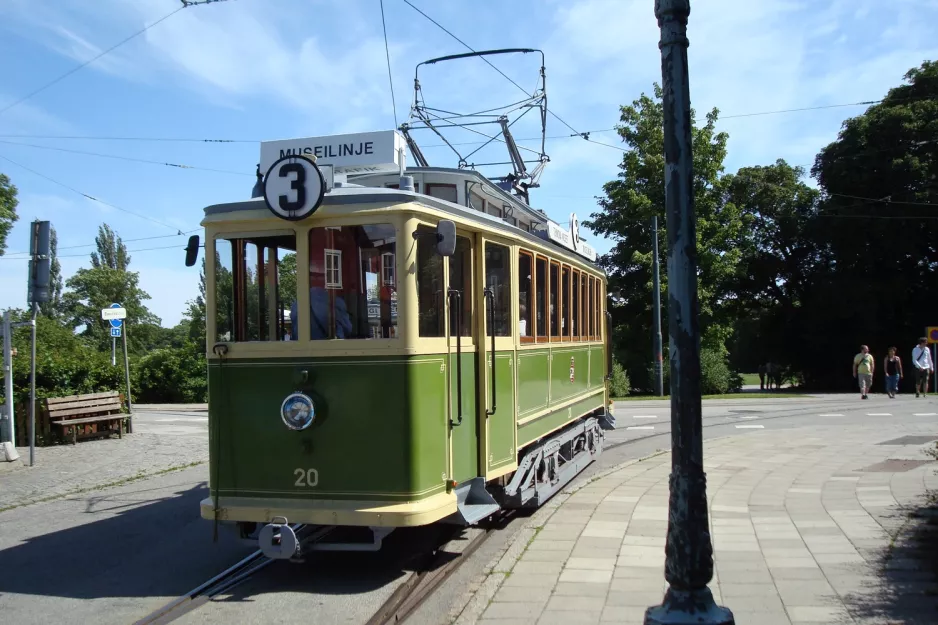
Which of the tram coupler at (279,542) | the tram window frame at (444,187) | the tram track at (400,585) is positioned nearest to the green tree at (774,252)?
the tram window frame at (444,187)

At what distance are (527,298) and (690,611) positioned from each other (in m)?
4.32

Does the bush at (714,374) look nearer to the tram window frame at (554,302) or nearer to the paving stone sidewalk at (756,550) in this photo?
the paving stone sidewalk at (756,550)

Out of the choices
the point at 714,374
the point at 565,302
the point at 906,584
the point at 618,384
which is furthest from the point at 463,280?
the point at 714,374

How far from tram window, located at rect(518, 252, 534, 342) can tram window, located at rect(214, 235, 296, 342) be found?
226 cm

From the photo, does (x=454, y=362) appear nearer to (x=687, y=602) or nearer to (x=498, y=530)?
(x=498, y=530)

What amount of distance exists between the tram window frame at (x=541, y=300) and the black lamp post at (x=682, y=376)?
4160 mm

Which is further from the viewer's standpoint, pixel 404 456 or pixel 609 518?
pixel 609 518

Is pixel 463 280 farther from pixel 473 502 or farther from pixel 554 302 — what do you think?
pixel 554 302

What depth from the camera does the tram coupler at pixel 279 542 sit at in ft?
18.3

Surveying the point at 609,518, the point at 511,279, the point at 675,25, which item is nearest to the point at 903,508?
the point at 609,518

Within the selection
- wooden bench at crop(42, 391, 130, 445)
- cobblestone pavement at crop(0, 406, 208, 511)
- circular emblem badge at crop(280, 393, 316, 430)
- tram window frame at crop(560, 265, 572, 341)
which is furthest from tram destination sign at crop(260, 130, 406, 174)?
wooden bench at crop(42, 391, 130, 445)

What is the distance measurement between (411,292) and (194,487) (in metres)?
Result: 6.27

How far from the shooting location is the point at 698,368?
3877 mm

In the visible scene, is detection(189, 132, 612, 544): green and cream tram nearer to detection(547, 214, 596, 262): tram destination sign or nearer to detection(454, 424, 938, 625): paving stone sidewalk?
detection(454, 424, 938, 625): paving stone sidewalk
